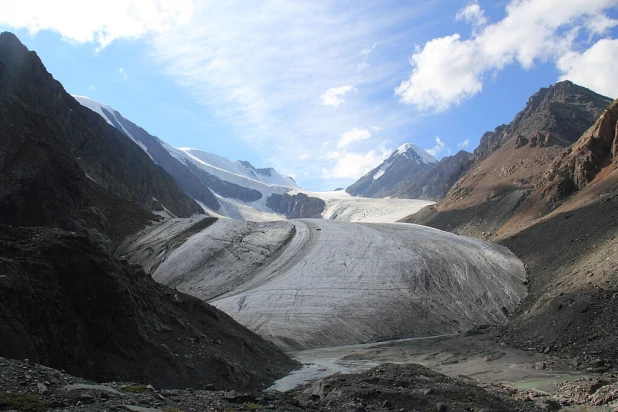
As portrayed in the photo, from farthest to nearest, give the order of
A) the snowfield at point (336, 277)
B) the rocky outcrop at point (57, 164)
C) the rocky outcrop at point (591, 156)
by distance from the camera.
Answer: the rocky outcrop at point (591, 156), the rocky outcrop at point (57, 164), the snowfield at point (336, 277)

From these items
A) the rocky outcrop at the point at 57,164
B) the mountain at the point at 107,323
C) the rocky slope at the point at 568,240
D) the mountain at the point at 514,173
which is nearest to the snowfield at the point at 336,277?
the rocky slope at the point at 568,240

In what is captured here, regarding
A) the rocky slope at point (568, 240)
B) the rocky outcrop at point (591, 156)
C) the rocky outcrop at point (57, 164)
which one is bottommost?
the rocky slope at point (568, 240)

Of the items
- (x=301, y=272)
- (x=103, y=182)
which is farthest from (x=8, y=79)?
(x=301, y=272)

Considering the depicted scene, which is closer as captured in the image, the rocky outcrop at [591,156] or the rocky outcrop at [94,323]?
the rocky outcrop at [94,323]

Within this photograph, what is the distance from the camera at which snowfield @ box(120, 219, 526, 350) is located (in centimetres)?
3400

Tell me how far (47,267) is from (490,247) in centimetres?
4435

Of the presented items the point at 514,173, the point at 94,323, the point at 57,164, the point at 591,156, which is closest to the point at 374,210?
the point at 514,173

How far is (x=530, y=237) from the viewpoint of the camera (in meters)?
50.0

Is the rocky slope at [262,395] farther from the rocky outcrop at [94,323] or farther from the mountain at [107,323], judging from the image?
the mountain at [107,323]

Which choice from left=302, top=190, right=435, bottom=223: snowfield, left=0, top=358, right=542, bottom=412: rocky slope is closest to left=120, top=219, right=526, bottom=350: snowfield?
left=0, top=358, right=542, bottom=412: rocky slope

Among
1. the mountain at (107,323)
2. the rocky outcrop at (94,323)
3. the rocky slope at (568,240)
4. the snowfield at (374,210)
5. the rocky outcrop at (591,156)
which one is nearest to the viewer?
the rocky outcrop at (94,323)

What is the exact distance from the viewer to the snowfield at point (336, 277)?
34.0 meters

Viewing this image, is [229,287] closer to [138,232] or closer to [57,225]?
[57,225]

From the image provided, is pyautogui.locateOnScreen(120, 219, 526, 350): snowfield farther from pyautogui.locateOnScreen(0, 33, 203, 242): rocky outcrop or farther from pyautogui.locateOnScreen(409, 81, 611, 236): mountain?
pyautogui.locateOnScreen(409, 81, 611, 236): mountain
